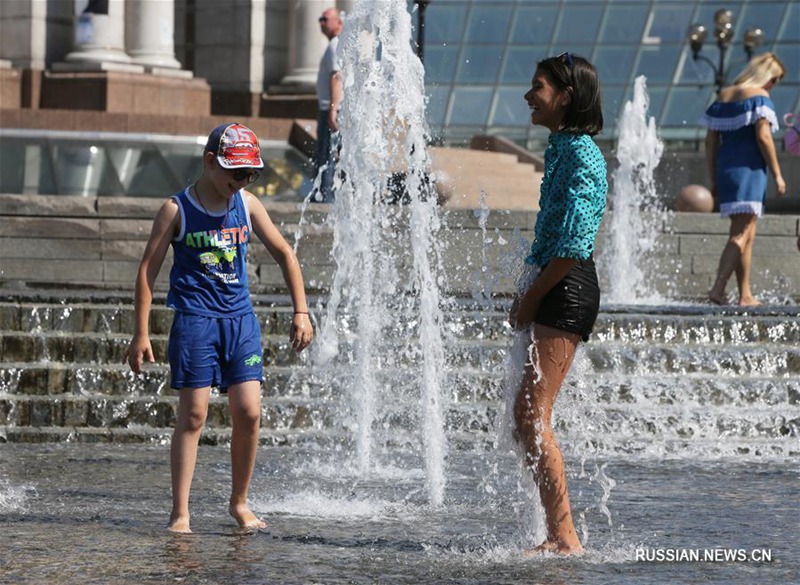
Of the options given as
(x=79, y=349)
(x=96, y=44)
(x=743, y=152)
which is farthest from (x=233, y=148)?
(x=96, y=44)

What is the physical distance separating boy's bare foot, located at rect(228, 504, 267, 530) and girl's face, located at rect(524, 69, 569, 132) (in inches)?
72.7

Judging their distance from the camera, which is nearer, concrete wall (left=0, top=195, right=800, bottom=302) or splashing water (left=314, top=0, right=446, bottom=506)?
splashing water (left=314, top=0, right=446, bottom=506)

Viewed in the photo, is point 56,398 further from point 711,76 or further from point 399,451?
point 711,76

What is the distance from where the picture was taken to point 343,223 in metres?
11.2

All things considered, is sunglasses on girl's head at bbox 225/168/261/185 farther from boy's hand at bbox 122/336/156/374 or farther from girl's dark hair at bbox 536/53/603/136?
girl's dark hair at bbox 536/53/603/136

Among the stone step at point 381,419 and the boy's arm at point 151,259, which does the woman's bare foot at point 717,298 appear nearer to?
the stone step at point 381,419

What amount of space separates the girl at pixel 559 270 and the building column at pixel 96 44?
759 inches

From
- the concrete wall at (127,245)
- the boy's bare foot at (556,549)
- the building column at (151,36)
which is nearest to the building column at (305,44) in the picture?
the building column at (151,36)

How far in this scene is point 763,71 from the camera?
1365 cm

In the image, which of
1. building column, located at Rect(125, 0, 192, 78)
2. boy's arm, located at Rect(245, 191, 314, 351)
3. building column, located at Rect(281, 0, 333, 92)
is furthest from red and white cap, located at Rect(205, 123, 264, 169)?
building column, located at Rect(281, 0, 333, 92)

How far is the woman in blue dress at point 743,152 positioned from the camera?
539 inches

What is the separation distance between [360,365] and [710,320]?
10.0ft

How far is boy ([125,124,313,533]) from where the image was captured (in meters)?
6.93

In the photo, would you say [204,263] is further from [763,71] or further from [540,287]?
[763,71]
